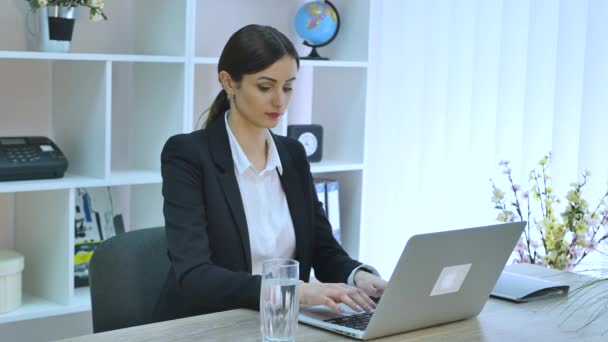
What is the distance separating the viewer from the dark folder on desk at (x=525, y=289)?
201 centimetres

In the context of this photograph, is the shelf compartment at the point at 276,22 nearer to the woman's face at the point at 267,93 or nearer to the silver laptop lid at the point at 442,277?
the woman's face at the point at 267,93

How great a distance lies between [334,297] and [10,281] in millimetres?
1563

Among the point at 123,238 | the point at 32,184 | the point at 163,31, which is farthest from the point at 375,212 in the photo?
the point at 123,238

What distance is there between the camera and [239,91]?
89.1 inches

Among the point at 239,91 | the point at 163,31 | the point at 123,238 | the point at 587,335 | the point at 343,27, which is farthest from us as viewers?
the point at 343,27

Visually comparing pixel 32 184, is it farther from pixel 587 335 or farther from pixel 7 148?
pixel 587 335

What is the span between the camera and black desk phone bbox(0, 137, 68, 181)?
2.89 m

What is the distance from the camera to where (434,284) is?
1.68 m

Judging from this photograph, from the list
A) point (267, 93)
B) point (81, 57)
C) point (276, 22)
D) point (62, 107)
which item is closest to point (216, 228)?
point (267, 93)

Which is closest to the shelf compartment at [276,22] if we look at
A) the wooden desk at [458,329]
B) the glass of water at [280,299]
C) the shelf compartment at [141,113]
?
the shelf compartment at [141,113]

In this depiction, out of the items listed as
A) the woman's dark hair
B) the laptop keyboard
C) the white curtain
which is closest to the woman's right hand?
the laptop keyboard

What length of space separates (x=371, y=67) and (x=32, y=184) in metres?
1.67

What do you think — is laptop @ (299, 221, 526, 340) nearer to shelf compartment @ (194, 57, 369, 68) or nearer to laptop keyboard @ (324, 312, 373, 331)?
laptop keyboard @ (324, 312, 373, 331)

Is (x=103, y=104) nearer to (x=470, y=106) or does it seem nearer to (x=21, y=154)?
(x=21, y=154)
